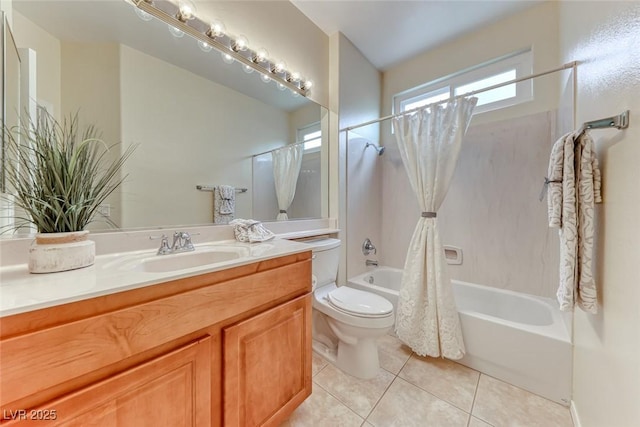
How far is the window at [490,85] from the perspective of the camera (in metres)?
1.85

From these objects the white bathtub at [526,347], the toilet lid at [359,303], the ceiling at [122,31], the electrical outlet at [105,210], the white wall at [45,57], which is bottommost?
the white bathtub at [526,347]

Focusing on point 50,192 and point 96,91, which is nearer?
point 50,192

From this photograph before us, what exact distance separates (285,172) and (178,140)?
0.75 metres

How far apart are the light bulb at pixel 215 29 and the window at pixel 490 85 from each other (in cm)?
181

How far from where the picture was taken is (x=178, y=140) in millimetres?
1210

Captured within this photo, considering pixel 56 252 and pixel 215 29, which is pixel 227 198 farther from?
pixel 215 29

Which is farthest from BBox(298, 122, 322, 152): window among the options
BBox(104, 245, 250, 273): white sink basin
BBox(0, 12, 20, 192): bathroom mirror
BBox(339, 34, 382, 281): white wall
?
BBox(0, 12, 20, 192): bathroom mirror

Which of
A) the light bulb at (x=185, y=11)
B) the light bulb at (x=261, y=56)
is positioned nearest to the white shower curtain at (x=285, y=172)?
the light bulb at (x=261, y=56)

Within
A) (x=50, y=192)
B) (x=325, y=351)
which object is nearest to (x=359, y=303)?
(x=325, y=351)

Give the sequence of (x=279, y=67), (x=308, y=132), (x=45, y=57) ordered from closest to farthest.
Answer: (x=45, y=57) → (x=279, y=67) → (x=308, y=132)

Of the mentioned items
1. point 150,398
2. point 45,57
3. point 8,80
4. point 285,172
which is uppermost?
point 45,57

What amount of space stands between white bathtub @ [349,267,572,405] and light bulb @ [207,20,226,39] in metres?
2.11

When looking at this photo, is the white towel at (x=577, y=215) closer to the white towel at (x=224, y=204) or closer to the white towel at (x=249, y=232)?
the white towel at (x=249, y=232)

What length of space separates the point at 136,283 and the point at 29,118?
2.61ft
